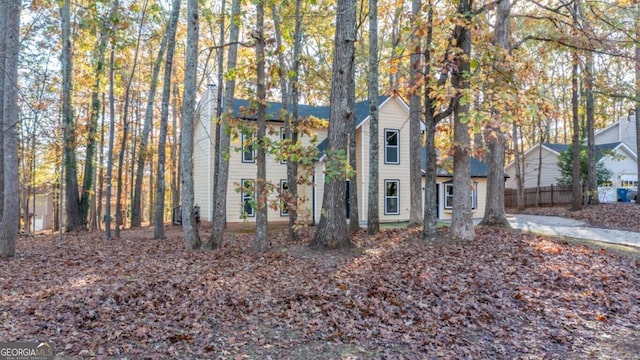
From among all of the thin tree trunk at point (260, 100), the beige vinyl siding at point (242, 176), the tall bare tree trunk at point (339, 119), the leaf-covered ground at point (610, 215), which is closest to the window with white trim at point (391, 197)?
the beige vinyl siding at point (242, 176)

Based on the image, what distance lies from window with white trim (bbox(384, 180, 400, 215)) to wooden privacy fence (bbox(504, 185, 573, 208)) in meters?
12.3

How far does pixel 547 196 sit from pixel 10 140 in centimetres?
2793

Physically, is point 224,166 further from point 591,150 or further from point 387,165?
point 591,150

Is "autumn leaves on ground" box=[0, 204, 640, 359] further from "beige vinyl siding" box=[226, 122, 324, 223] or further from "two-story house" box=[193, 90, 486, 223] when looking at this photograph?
"two-story house" box=[193, 90, 486, 223]

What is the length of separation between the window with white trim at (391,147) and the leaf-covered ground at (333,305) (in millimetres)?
10361

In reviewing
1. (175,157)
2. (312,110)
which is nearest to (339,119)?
(312,110)

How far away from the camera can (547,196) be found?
25422 mm

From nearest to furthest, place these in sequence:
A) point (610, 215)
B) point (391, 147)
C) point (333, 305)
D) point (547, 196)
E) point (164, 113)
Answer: point (333, 305), point (164, 113), point (610, 215), point (391, 147), point (547, 196)

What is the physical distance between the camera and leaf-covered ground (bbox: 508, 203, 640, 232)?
14485 mm

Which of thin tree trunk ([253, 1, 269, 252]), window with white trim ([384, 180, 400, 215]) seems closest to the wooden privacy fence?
window with white trim ([384, 180, 400, 215])

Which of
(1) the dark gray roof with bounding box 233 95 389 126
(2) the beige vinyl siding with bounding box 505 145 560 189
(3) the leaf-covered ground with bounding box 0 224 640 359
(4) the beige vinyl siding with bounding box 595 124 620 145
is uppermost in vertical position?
(4) the beige vinyl siding with bounding box 595 124 620 145

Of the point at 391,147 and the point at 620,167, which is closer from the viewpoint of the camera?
the point at 391,147

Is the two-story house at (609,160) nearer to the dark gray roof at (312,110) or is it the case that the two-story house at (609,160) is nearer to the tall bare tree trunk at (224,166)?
the dark gray roof at (312,110)

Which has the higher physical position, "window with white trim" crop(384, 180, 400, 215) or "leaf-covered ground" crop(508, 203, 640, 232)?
"window with white trim" crop(384, 180, 400, 215)
